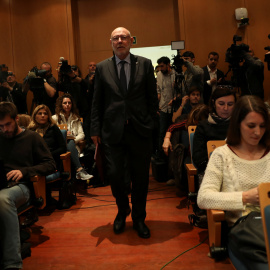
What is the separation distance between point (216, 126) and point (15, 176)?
1.51 meters

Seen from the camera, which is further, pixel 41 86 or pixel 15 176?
pixel 41 86

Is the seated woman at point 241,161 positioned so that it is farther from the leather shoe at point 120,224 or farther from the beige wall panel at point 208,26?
the beige wall panel at point 208,26

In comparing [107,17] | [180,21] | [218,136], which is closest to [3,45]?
[107,17]

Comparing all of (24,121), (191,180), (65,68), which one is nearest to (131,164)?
(191,180)

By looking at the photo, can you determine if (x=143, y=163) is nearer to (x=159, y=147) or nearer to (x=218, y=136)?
(x=218, y=136)

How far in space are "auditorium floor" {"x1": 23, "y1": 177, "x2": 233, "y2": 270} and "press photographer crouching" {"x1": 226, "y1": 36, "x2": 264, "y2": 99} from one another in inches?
63.0

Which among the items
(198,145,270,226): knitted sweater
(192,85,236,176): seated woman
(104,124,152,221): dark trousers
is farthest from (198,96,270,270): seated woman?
(104,124,152,221): dark trousers

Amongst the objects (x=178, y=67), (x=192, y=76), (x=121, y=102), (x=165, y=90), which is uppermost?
(x=178, y=67)

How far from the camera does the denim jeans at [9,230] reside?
7.07ft

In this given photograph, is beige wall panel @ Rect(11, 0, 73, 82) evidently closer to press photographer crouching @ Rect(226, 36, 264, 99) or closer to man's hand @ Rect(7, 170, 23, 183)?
press photographer crouching @ Rect(226, 36, 264, 99)

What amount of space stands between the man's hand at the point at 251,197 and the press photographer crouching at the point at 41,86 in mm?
3711

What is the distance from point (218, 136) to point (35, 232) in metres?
1.68

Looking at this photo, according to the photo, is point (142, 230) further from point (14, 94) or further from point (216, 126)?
point (14, 94)

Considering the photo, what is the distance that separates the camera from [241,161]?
5.67 ft
